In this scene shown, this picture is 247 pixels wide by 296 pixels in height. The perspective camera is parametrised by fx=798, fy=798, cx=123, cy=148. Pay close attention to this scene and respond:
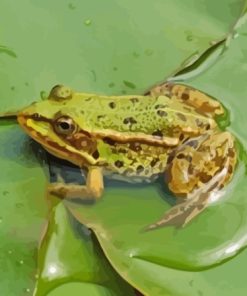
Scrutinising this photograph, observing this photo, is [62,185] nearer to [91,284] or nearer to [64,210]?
[64,210]

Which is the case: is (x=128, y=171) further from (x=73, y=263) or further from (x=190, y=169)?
(x=73, y=263)

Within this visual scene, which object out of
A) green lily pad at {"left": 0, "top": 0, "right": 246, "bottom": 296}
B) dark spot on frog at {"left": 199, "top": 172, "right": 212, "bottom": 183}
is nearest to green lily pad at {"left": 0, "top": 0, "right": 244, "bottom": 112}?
green lily pad at {"left": 0, "top": 0, "right": 246, "bottom": 296}

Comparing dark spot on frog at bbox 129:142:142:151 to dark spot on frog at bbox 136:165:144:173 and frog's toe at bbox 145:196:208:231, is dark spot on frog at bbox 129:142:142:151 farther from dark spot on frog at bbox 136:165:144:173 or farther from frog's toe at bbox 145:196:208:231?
frog's toe at bbox 145:196:208:231

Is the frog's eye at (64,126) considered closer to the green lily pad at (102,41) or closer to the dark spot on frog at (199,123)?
the green lily pad at (102,41)

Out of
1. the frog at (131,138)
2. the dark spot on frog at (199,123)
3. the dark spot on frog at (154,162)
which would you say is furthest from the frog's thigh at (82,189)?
the dark spot on frog at (199,123)

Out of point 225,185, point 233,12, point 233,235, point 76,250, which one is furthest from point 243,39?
point 76,250

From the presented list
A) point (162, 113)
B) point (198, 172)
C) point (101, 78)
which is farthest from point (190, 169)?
point (101, 78)
